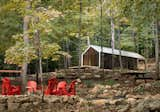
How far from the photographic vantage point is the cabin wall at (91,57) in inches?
1549

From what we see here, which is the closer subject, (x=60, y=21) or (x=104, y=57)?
(x=60, y=21)

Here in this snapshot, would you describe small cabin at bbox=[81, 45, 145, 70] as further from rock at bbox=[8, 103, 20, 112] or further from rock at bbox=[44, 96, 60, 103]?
rock at bbox=[8, 103, 20, 112]

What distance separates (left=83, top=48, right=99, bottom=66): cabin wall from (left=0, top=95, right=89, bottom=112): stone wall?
1104 inches

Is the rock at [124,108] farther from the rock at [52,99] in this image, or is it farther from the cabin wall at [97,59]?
the cabin wall at [97,59]

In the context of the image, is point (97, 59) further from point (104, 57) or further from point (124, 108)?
point (124, 108)

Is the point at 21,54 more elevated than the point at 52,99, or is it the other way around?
the point at 21,54

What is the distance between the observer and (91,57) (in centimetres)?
3981

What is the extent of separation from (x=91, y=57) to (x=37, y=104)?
94.6 ft

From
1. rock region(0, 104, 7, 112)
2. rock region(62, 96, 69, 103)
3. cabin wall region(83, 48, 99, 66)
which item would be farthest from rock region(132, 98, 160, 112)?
cabin wall region(83, 48, 99, 66)

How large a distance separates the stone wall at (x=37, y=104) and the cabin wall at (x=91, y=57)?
2804cm

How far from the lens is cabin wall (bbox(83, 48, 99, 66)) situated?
39353 mm

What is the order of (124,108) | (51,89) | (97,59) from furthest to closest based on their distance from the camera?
(97,59) → (51,89) → (124,108)

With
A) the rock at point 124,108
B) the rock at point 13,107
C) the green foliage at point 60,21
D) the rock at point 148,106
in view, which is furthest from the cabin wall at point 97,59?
the rock at point 148,106

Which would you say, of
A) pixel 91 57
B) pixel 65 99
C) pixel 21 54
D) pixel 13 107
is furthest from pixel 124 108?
pixel 91 57
